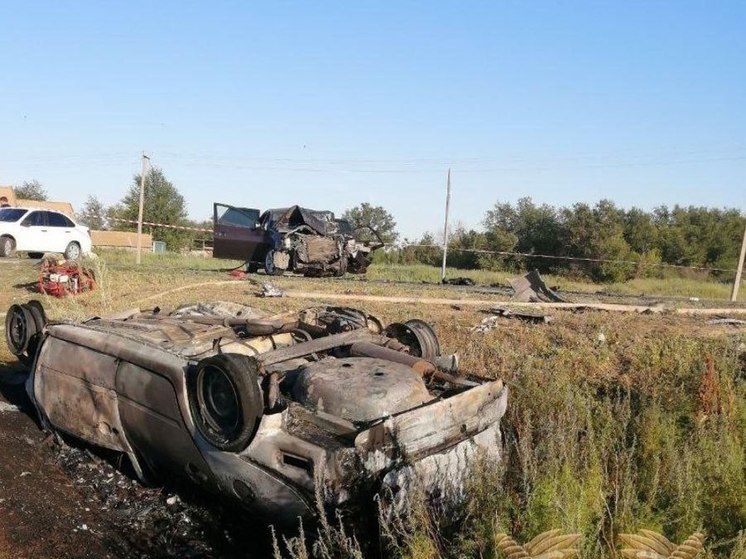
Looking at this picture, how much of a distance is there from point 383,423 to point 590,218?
3151 centimetres

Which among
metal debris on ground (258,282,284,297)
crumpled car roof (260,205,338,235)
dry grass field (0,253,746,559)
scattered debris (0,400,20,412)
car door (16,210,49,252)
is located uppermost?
crumpled car roof (260,205,338,235)

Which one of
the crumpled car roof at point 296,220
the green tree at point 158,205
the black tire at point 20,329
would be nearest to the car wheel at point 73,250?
the crumpled car roof at point 296,220

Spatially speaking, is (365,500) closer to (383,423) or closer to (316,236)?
(383,423)

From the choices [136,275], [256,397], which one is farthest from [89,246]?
[256,397]

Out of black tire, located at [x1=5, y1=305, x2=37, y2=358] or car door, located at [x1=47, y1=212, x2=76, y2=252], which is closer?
black tire, located at [x1=5, y1=305, x2=37, y2=358]

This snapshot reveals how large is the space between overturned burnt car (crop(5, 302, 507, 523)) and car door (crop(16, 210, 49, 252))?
14890 millimetres

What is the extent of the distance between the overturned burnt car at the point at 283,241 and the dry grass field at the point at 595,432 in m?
6.34

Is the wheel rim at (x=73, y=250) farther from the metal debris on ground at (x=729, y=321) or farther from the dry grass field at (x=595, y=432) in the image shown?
the metal debris on ground at (x=729, y=321)

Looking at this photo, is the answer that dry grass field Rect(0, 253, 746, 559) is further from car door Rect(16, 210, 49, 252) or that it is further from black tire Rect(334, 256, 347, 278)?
car door Rect(16, 210, 49, 252)

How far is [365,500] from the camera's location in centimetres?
305

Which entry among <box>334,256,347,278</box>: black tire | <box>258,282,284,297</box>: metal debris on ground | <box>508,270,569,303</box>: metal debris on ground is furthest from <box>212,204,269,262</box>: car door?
<box>508,270,569,303</box>: metal debris on ground

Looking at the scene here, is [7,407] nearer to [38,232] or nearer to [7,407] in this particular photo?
[7,407]

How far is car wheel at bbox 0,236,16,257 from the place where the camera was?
57.7 feet

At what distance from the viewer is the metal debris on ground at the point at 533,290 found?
11680 mm
